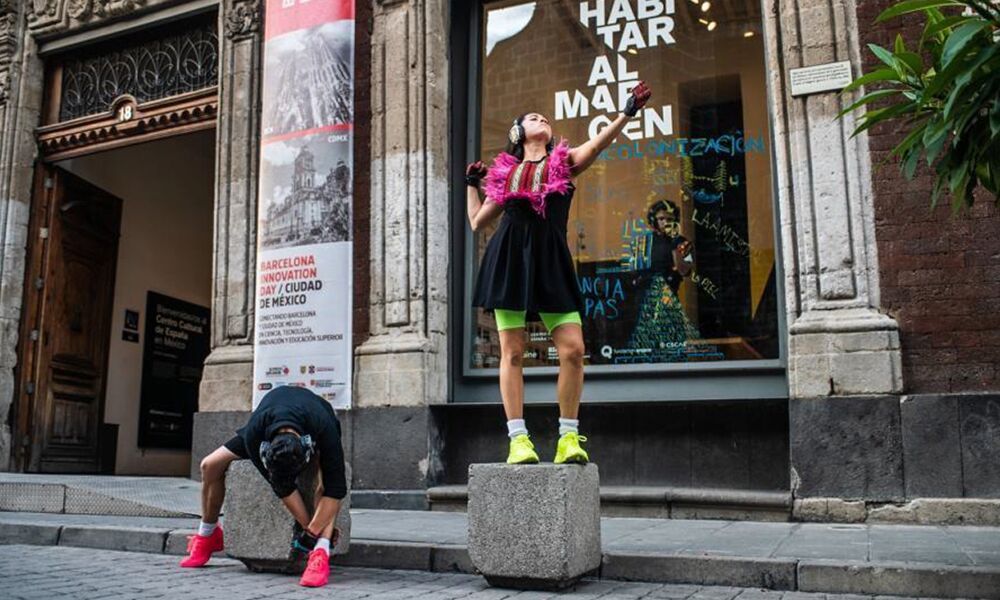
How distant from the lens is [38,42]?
11.3 meters

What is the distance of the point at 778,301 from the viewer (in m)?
7.63

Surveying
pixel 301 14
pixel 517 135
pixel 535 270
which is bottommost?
pixel 535 270

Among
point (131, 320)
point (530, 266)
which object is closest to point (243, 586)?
point (530, 266)

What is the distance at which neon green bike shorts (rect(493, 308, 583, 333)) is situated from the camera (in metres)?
5.08

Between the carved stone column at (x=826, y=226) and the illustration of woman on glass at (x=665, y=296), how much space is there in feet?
3.23

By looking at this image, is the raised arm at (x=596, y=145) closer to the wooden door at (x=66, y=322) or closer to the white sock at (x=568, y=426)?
the white sock at (x=568, y=426)

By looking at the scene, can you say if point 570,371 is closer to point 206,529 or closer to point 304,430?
point 304,430

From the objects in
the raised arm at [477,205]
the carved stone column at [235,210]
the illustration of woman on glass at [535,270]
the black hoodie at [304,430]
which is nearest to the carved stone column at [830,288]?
the illustration of woman on glass at [535,270]

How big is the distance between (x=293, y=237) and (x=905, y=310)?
5.44 meters

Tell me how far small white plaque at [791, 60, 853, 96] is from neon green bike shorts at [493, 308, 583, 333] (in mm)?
3436

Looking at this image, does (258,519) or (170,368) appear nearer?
(258,519)

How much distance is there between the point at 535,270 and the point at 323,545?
1911mm

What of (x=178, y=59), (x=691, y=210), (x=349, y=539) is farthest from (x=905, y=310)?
(x=178, y=59)

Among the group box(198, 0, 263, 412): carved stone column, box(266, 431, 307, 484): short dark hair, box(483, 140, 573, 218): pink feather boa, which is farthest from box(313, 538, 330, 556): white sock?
box(198, 0, 263, 412): carved stone column
